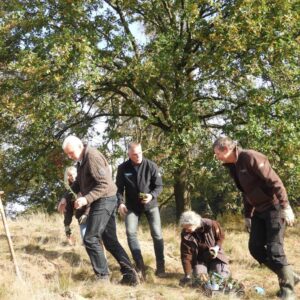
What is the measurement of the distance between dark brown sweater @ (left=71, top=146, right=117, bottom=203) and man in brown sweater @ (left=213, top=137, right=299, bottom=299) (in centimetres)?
142

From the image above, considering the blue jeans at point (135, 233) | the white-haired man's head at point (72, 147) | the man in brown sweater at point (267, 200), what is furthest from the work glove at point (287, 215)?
the white-haired man's head at point (72, 147)

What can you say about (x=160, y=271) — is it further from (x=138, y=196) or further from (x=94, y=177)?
(x=94, y=177)

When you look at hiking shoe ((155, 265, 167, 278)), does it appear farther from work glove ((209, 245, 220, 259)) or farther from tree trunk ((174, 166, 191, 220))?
tree trunk ((174, 166, 191, 220))

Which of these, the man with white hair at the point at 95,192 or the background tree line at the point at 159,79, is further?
the background tree line at the point at 159,79

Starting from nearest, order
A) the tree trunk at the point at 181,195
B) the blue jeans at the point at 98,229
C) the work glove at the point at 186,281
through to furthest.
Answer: the blue jeans at the point at 98,229 → the work glove at the point at 186,281 → the tree trunk at the point at 181,195

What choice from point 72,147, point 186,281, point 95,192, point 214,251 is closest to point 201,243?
point 214,251

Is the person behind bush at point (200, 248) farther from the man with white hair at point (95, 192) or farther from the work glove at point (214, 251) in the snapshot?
the man with white hair at point (95, 192)

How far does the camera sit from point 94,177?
559cm

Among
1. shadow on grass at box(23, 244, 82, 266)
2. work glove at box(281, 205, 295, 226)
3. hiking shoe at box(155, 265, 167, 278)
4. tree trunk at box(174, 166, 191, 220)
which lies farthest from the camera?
tree trunk at box(174, 166, 191, 220)

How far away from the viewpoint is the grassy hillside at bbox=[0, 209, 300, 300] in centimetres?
525

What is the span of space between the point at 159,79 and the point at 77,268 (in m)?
6.25

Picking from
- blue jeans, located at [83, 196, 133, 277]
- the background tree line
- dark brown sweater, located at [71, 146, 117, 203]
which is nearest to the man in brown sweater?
dark brown sweater, located at [71, 146, 117, 203]

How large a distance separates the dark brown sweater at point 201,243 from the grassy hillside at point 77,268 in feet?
1.43

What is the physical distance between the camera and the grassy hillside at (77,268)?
5.25m
